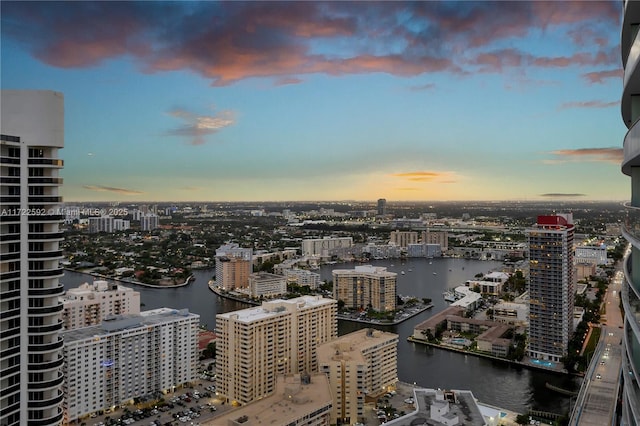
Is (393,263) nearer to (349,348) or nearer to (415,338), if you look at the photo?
(415,338)

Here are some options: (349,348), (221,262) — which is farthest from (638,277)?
(221,262)

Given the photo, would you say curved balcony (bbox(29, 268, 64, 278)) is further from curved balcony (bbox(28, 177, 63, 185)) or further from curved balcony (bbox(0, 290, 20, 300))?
curved balcony (bbox(28, 177, 63, 185))

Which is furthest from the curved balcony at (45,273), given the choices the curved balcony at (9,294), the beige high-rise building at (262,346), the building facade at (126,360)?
the beige high-rise building at (262,346)

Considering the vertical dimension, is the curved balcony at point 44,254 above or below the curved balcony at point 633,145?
below

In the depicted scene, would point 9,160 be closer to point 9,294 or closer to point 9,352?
point 9,294

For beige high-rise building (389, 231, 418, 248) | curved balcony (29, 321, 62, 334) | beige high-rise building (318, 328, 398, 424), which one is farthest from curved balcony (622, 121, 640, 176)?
beige high-rise building (389, 231, 418, 248)

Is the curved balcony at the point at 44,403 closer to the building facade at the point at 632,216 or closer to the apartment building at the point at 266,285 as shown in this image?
the building facade at the point at 632,216
